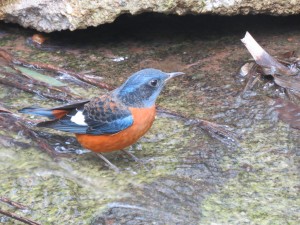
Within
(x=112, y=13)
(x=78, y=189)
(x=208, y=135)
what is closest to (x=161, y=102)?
(x=208, y=135)

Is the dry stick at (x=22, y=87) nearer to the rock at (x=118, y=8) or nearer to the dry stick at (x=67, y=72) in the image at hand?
the dry stick at (x=67, y=72)

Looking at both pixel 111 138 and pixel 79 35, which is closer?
pixel 111 138

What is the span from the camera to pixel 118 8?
5.21 metres

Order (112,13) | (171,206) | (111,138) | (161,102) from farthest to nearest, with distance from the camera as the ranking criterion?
(112,13), (161,102), (111,138), (171,206)

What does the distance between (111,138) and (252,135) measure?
103 centimetres

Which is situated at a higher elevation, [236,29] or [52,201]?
[236,29]

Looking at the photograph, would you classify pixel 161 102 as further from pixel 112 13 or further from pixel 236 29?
pixel 236 29

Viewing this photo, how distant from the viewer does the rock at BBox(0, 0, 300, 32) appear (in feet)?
17.1

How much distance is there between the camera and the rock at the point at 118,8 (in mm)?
5199

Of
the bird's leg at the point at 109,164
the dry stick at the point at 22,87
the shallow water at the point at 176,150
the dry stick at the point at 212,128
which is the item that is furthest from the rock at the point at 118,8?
the bird's leg at the point at 109,164

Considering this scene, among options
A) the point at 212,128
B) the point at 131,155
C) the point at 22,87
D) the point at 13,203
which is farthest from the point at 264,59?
the point at 13,203

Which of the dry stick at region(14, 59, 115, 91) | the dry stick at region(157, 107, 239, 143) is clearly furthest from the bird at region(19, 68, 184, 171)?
the dry stick at region(14, 59, 115, 91)

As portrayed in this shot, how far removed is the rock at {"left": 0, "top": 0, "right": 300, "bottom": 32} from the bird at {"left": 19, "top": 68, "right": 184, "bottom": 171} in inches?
45.5

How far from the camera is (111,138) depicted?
4012 millimetres
